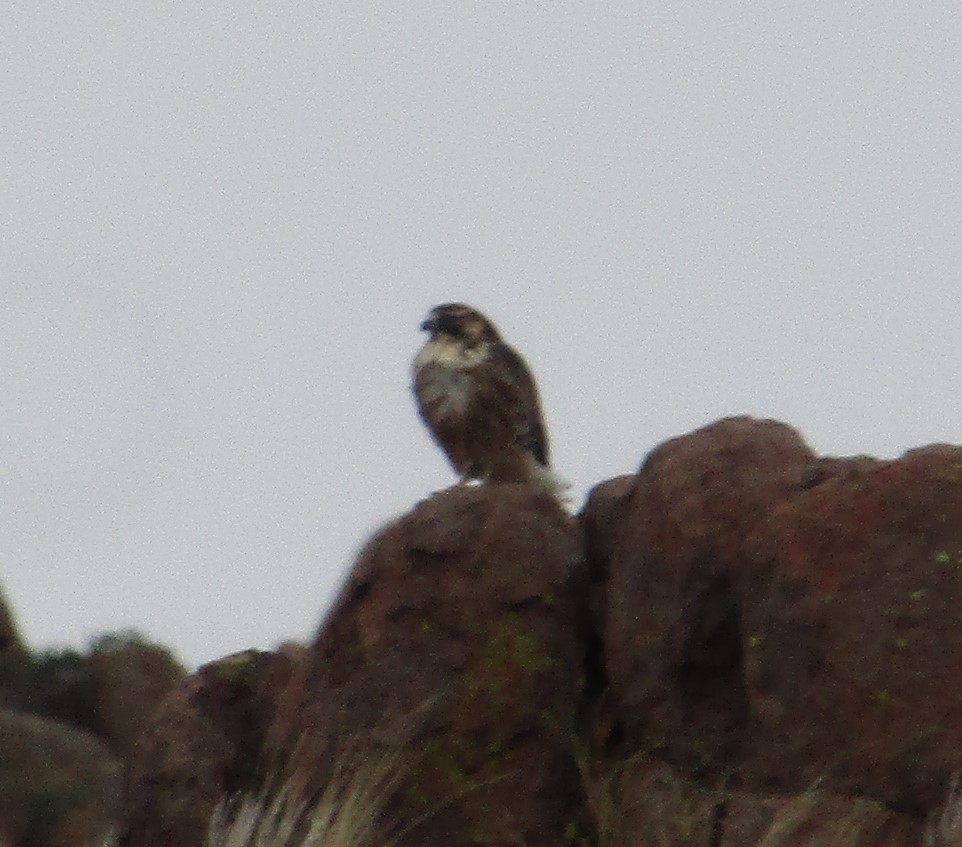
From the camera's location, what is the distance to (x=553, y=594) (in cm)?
808

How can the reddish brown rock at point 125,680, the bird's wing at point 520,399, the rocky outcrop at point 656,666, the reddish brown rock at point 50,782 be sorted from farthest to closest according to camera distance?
the reddish brown rock at point 125,680 < the reddish brown rock at point 50,782 < the bird's wing at point 520,399 < the rocky outcrop at point 656,666

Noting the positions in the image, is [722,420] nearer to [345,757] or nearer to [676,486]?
[676,486]

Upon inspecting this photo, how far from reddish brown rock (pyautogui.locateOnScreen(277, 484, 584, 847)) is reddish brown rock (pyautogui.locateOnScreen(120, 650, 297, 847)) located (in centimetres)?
65

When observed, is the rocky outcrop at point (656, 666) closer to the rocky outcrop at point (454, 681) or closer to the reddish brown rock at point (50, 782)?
the rocky outcrop at point (454, 681)

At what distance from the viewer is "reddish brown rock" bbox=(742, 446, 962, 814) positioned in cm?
678

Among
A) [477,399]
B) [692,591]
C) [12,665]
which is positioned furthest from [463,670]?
[12,665]

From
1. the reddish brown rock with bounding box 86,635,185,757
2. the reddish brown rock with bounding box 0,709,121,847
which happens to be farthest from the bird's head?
the reddish brown rock with bounding box 86,635,185,757

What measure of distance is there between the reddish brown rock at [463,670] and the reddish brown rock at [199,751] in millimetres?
647

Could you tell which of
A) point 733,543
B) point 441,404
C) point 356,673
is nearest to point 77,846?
point 441,404

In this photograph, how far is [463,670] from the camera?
7.91 metres

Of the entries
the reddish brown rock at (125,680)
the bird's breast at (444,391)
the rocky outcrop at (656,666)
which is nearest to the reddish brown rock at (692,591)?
the rocky outcrop at (656,666)

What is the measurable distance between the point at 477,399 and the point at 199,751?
271 cm

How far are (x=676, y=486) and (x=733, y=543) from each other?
15.6 inches

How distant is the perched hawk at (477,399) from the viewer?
10.8 m
